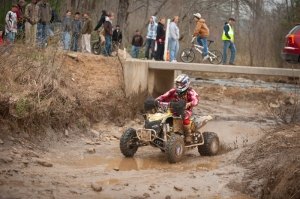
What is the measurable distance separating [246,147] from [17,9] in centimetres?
889

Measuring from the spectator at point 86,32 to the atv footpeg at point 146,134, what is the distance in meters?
8.45

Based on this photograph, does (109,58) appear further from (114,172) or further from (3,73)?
(114,172)

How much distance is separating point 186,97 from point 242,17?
27.7 metres

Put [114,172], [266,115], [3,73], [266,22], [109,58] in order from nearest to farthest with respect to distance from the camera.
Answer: [114,172]
[3,73]
[109,58]
[266,115]
[266,22]

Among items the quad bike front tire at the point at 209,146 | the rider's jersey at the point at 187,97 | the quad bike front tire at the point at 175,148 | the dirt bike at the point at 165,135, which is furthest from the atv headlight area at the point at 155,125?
the quad bike front tire at the point at 209,146

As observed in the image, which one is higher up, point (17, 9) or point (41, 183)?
point (17, 9)

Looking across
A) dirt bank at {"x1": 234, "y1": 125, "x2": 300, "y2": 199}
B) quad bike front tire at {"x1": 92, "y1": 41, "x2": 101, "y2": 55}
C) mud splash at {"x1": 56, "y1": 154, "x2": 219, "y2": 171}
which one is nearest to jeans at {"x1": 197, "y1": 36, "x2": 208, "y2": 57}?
quad bike front tire at {"x1": 92, "y1": 41, "x2": 101, "y2": 55}

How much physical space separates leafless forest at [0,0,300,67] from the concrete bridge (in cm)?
615

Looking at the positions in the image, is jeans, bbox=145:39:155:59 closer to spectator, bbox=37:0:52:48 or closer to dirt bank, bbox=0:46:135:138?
dirt bank, bbox=0:46:135:138

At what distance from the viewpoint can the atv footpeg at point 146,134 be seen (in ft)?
41.2

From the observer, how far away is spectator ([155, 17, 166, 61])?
2173cm

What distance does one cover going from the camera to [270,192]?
9.33m

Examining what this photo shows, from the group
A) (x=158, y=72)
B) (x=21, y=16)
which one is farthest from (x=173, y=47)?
(x=21, y=16)

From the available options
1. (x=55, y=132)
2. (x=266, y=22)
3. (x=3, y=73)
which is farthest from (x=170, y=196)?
(x=266, y=22)
